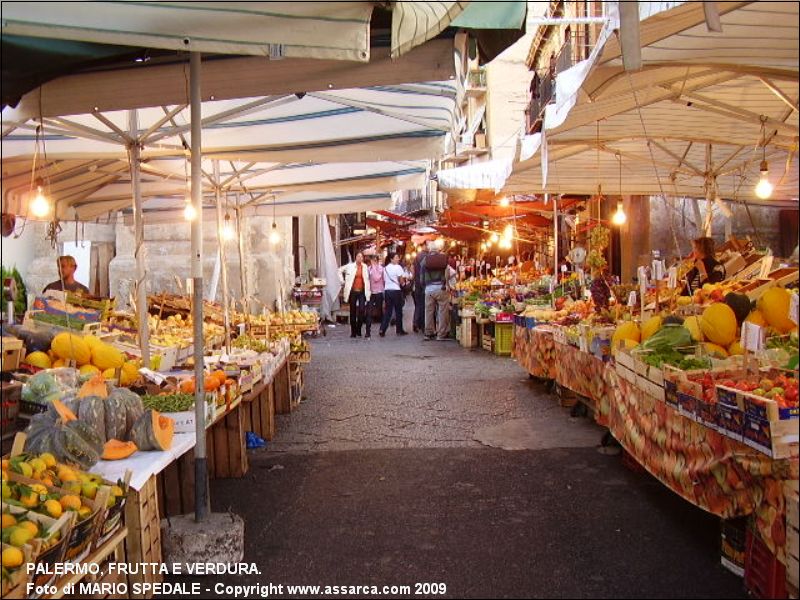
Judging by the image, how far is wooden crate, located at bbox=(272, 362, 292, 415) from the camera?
919 cm

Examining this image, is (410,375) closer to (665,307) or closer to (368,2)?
(665,307)

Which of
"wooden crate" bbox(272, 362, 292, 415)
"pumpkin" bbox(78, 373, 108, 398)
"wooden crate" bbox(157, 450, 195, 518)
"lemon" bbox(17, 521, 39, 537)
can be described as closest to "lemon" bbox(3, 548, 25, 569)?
"lemon" bbox(17, 521, 39, 537)

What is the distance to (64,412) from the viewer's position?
14.6 ft

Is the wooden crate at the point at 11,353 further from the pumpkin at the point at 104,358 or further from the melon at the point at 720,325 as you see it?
the melon at the point at 720,325

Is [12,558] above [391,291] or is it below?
below

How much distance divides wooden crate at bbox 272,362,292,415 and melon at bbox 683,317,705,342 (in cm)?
473

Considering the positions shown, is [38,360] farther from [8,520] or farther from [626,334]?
[626,334]

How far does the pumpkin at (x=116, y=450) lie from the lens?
441cm

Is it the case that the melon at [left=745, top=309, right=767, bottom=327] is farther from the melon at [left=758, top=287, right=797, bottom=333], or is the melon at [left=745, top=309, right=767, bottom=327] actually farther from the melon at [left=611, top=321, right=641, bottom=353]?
the melon at [left=611, top=321, right=641, bottom=353]

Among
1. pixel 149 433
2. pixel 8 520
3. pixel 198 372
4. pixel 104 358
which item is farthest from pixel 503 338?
pixel 8 520

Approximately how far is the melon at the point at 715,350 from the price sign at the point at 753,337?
926mm

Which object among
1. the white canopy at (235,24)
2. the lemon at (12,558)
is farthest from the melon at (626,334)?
the lemon at (12,558)

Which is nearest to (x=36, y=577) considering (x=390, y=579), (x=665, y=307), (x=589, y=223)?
→ (x=390, y=579)

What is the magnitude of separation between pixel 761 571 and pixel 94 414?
12.2 feet
